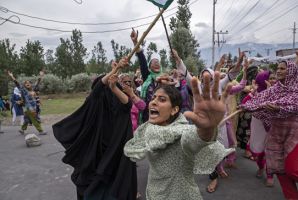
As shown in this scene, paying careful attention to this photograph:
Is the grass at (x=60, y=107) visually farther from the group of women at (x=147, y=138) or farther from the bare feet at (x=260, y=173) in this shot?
the group of women at (x=147, y=138)

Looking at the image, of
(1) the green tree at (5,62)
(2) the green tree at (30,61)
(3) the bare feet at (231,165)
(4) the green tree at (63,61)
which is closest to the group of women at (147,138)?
(3) the bare feet at (231,165)

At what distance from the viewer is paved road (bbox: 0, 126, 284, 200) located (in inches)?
168

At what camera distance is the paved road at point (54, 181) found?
4.26 metres

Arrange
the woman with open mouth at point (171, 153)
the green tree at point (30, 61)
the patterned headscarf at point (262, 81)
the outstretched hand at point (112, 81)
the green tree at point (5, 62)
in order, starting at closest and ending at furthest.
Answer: the woman with open mouth at point (171, 153), the outstretched hand at point (112, 81), the patterned headscarf at point (262, 81), the green tree at point (5, 62), the green tree at point (30, 61)

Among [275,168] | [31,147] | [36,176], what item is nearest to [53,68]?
[31,147]

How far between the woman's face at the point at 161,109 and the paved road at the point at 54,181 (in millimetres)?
2450

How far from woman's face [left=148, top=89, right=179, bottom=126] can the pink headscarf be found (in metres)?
1.81

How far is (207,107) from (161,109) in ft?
2.64

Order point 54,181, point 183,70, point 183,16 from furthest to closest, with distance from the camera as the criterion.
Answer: point 183,16
point 54,181
point 183,70

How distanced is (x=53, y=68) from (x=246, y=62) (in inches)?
1599

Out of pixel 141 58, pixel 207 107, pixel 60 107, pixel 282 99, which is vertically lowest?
pixel 60 107

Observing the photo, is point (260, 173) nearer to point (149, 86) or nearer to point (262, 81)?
point (262, 81)

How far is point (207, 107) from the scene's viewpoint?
51.8 inches

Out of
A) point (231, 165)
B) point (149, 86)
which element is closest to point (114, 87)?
point (149, 86)
